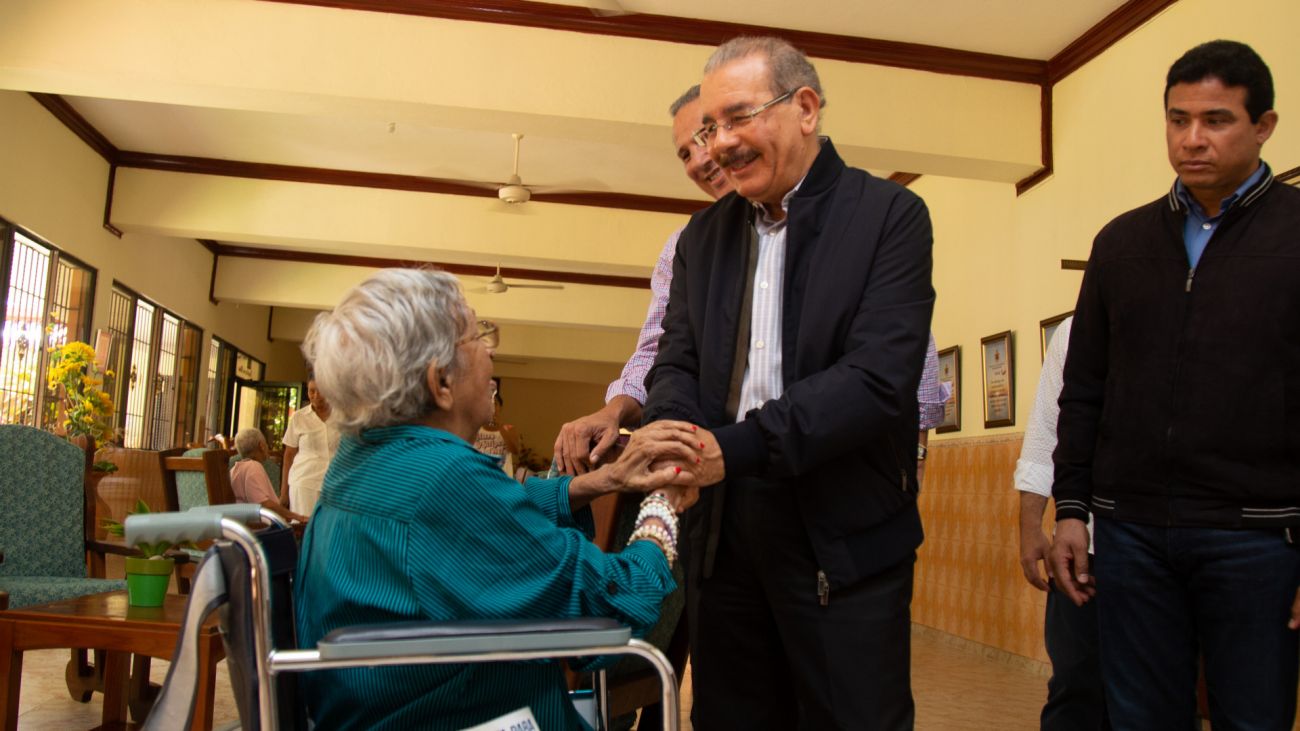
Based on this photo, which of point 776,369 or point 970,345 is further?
point 970,345

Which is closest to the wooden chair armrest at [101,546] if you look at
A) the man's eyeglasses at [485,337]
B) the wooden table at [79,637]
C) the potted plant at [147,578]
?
the potted plant at [147,578]

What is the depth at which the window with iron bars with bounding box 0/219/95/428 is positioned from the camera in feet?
26.6

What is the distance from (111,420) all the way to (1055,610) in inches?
377

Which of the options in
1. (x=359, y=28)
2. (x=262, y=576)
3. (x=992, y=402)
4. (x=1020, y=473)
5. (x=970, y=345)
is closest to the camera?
(x=262, y=576)

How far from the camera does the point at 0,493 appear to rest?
353 centimetres

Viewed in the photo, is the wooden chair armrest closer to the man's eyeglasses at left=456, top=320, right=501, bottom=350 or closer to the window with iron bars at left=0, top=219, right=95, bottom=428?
the man's eyeglasses at left=456, top=320, right=501, bottom=350

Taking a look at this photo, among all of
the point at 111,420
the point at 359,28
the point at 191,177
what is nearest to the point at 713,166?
the point at 359,28

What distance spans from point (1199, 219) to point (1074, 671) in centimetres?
130

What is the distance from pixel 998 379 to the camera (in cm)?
669

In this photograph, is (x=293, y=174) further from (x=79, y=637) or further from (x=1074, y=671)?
(x=1074, y=671)

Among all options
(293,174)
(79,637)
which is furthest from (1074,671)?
(293,174)

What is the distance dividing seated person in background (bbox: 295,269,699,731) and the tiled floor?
2311mm

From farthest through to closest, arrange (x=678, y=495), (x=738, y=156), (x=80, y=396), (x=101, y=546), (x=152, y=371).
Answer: (x=152, y=371), (x=80, y=396), (x=101, y=546), (x=738, y=156), (x=678, y=495)

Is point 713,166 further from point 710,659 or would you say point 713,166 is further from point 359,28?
point 359,28
